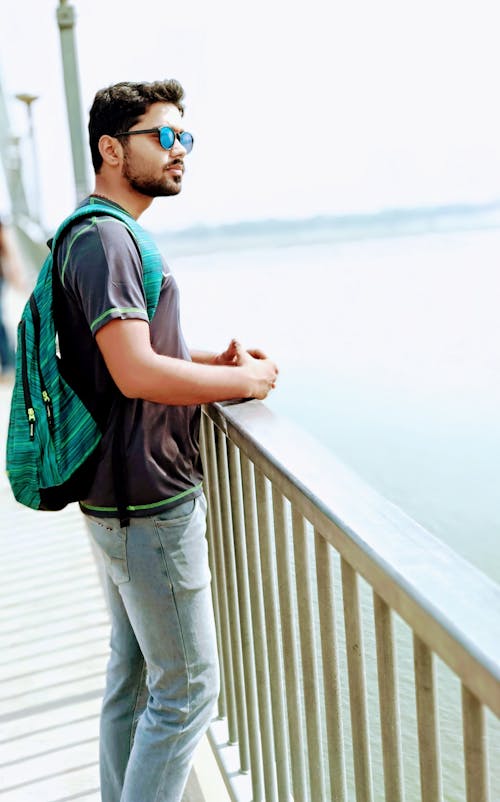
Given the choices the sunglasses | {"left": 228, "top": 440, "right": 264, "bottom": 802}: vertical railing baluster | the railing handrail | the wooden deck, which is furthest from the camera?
the wooden deck

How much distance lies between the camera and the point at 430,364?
13.0m

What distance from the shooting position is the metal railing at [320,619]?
31.8 inches

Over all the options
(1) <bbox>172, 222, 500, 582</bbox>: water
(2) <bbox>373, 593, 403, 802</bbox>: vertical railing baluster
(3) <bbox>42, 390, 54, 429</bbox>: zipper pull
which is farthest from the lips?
(1) <bbox>172, 222, 500, 582</bbox>: water

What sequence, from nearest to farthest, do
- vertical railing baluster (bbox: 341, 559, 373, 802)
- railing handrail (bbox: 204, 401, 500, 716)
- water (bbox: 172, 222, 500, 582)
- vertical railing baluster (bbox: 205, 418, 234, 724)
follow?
railing handrail (bbox: 204, 401, 500, 716), vertical railing baluster (bbox: 341, 559, 373, 802), vertical railing baluster (bbox: 205, 418, 234, 724), water (bbox: 172, 222, 500, 582)

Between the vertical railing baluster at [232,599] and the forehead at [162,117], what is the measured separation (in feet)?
1.68

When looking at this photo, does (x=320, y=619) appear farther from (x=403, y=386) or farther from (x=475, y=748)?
(x=403, y=386)

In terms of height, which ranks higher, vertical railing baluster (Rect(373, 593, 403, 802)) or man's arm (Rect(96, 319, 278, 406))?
man's arm (Rect(96, 319, 278, 406))

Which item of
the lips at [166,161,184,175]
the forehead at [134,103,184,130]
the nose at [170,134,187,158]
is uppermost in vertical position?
the forehead at [134,103,184,130]

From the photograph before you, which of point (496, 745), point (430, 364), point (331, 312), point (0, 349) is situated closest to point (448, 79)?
point (331, 312)

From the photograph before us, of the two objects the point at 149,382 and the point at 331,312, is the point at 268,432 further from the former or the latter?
the point at 331,312

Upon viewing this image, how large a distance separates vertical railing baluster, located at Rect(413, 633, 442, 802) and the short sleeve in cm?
64

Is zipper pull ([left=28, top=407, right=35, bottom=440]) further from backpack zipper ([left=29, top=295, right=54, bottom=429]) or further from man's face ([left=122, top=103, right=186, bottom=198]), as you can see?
man's face ([left=122, top=103, right=186, bottom=198])

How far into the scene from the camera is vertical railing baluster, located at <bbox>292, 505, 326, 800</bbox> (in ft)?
4.12

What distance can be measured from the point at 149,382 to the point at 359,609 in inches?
18.0
